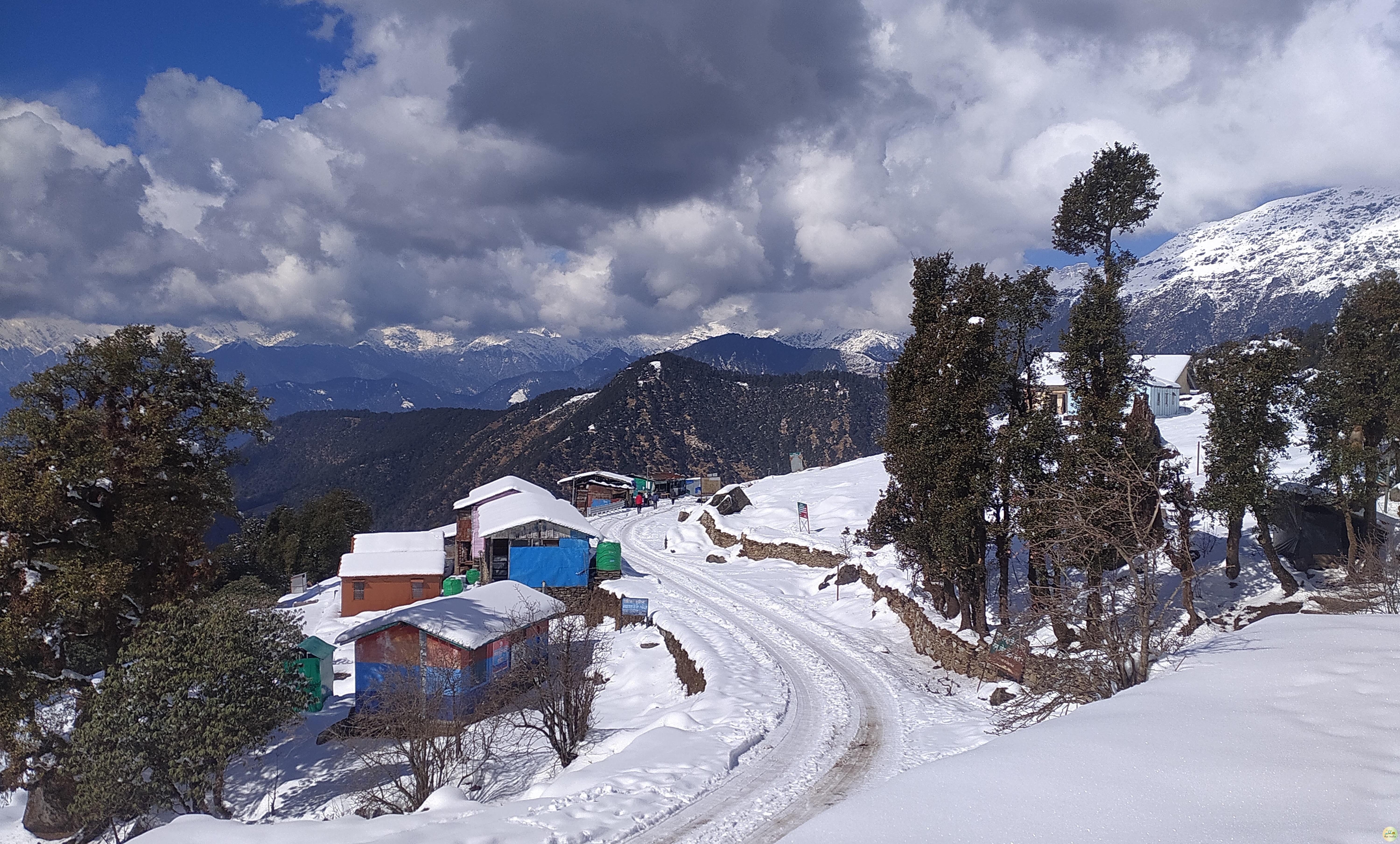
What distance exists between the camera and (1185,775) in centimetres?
829

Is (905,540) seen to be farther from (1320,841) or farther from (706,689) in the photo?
(1320,841)

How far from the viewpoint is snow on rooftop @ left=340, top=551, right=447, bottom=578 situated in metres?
45.4

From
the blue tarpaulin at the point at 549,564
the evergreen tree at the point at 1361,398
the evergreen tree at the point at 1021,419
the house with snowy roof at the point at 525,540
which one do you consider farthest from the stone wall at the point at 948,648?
the house with snowy roof at the point at 525,540

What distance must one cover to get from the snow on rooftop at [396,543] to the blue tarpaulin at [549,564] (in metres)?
8.10

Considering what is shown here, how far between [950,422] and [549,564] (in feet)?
89.2

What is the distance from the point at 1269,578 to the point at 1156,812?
22.1 metres

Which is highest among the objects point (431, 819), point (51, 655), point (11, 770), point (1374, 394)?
point (1374, 394)

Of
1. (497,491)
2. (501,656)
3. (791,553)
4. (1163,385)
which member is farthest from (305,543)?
(1163,385)

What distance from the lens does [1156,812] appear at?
753 cm

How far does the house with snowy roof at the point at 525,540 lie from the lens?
42531 millimetres

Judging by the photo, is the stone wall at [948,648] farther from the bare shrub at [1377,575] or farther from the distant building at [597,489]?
the distant building at [597,489]

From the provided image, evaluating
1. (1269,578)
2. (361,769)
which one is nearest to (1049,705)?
(1269,578)

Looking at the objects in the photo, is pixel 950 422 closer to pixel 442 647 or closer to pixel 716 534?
pixel 442 647

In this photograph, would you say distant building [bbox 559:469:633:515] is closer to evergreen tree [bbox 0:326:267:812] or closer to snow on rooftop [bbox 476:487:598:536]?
snow on rooftop [bbox 476:487:598:536]
